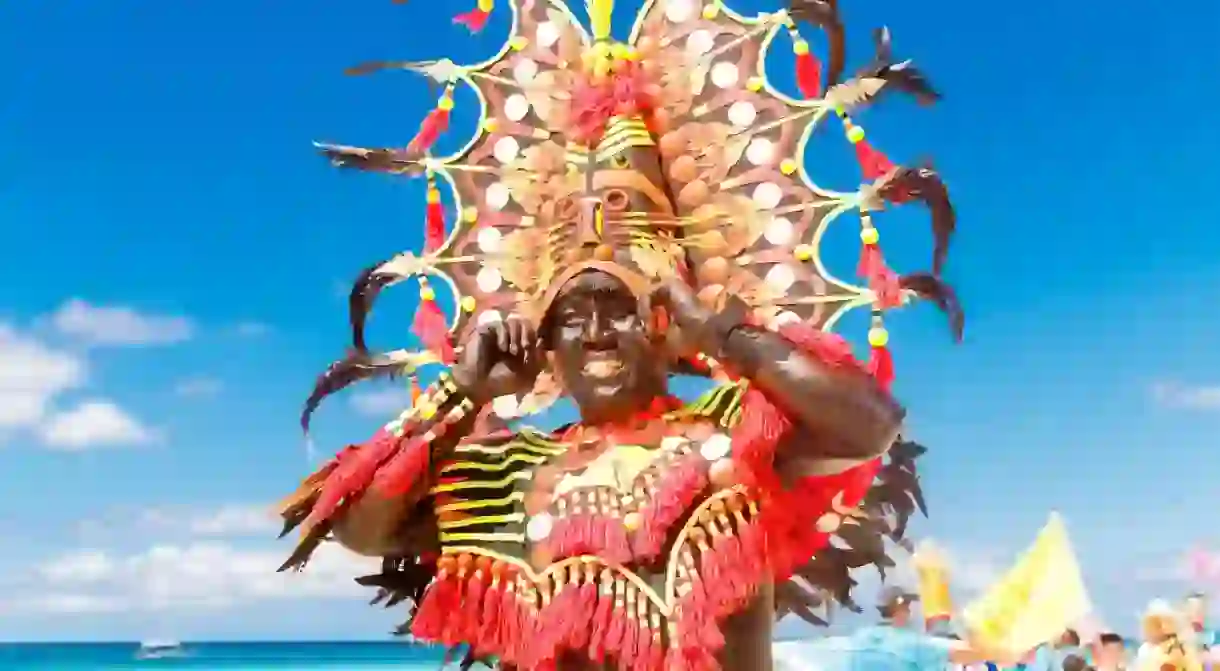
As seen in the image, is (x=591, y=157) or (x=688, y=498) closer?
(x=688, y=498)

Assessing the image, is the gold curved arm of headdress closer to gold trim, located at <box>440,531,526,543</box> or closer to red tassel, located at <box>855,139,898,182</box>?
red tassel, located at <box>855,139,898,182</box>

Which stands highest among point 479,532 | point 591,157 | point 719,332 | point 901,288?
point 591,157

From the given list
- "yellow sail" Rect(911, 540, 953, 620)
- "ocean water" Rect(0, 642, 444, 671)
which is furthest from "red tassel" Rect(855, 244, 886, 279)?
"ocean water" Rect(0, 642, 444, 671)

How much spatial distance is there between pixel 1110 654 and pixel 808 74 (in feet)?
9.07

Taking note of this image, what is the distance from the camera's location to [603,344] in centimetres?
147

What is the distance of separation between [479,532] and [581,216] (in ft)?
1.25

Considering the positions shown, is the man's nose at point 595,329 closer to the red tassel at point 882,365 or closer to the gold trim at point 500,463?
the gold trim at point 500,463

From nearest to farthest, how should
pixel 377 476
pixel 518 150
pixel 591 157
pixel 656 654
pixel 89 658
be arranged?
1. pixel 656 654
2. pixel 377 476
3. pixel 591 157
4. pixel 518 150
5. pixel 89 658

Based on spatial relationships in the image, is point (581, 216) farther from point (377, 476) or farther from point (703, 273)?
point (377, 476)

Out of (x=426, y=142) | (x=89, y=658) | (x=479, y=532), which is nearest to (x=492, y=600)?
(x=479, y=532)

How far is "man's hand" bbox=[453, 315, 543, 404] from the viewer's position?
144 cm

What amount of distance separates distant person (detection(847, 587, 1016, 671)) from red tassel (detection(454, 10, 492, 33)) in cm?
154

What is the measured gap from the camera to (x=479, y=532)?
4.83 feet

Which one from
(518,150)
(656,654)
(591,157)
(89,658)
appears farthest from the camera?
(89,658)
